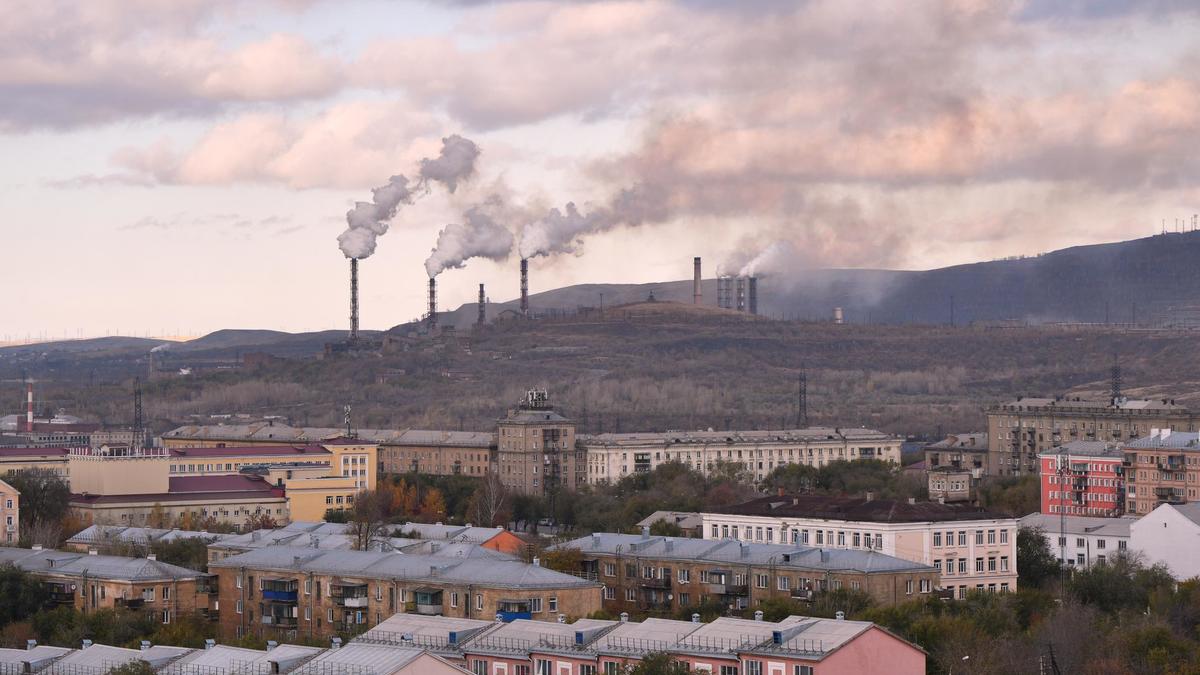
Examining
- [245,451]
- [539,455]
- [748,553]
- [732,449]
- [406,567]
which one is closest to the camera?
[406,567]

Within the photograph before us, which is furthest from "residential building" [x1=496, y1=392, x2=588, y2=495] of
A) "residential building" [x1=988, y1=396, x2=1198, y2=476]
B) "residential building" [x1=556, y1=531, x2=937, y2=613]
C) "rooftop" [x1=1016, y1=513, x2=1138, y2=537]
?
"residential building" [x1=556, y1=531, x2=937, y2=613]

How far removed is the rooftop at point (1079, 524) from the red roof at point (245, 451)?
34.1 metres

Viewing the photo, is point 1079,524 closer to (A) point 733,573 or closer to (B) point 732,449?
(A) point 733,573

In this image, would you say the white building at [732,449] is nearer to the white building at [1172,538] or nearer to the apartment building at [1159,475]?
the apartment building at [1159,475]

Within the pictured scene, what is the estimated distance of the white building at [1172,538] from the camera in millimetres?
60906

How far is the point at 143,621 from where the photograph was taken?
153 ft

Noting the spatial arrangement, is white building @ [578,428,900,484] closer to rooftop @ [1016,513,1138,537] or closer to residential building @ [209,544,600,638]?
rooftop @ [1016,513,1138,537]

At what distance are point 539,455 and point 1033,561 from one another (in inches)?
1731

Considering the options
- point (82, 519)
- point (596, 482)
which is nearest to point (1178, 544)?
point (82, 519)

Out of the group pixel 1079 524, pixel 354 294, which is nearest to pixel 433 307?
pixel 354 294

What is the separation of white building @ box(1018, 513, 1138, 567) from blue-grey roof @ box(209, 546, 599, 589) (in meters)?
19.8

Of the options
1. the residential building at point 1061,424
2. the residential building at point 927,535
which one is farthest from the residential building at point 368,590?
the residential building at point 1061,424

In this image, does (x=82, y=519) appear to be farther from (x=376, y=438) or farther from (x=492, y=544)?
(x=376, y=438)

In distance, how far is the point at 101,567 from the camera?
51.2 metres
